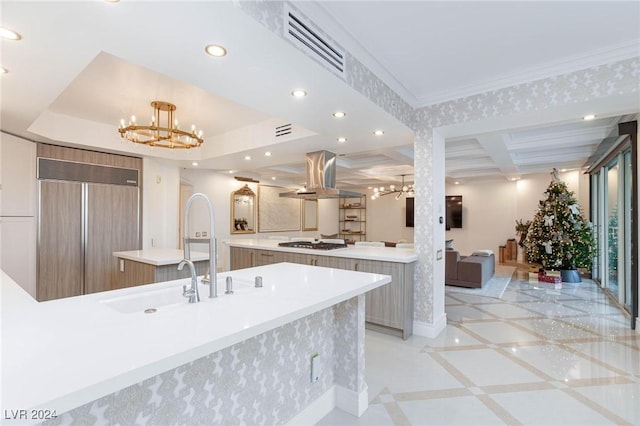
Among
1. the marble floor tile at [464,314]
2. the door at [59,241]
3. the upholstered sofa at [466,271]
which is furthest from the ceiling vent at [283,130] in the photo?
the upholstered sofa at [466,271]

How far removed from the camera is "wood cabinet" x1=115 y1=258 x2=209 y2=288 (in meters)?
3.17

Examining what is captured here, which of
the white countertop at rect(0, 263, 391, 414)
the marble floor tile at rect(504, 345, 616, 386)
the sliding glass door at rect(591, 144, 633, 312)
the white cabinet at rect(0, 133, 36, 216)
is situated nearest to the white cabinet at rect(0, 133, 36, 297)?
the white cabinet at rect(0, 133, 36, 216)

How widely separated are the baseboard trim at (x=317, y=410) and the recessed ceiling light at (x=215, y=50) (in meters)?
2.16

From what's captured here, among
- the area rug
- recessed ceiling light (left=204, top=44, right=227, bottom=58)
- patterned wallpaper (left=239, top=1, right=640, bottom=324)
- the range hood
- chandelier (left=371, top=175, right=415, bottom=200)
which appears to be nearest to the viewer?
recessed ceiling light (left=204, top=44, right=227, bottom=58)

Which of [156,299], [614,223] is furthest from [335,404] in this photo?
[614,223]

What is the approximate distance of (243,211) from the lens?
750cm

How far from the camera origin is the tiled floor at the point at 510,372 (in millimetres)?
2045

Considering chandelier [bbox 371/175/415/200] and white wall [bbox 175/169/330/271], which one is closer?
white wall [bbox 175/169/330/271]

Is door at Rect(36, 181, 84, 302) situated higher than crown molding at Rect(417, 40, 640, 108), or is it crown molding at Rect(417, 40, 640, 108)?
crown molding at Rect(417, 40, 640, 108)

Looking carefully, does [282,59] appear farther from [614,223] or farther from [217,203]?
[614,223]

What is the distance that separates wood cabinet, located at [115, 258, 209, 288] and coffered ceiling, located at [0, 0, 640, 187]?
1.68 m

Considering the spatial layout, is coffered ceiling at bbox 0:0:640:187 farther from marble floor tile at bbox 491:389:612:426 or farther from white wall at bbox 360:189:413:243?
white wall at bbox 360:189:413:243

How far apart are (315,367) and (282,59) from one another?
6.27ft

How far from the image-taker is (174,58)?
1.90 metres
